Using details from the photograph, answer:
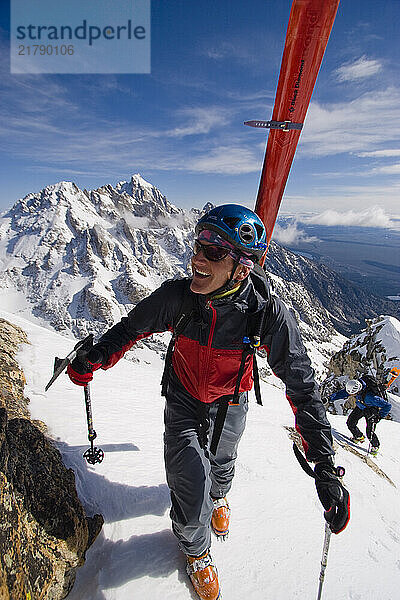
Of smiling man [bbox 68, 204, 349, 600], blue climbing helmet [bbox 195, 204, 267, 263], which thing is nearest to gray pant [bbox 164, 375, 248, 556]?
smiling man [bbox 68, 204, 349, 600]

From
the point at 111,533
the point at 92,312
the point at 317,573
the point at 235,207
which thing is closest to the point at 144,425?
the point at 111,533

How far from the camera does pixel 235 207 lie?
153 inches

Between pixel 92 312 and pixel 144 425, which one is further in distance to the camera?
pixel 92 312

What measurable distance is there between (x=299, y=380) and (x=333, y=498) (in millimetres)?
1229

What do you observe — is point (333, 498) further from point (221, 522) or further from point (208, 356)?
point (208, 356)

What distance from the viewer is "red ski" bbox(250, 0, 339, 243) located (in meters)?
4.65

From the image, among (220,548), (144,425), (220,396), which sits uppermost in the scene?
(220,396)

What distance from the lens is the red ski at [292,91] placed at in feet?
15.3

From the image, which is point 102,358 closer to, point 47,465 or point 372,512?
point 47,465

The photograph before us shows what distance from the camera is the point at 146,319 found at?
12.8 feet

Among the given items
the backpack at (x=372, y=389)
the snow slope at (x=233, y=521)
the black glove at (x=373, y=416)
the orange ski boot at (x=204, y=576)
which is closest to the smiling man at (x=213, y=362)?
the orange ski boot at (x=204, y=576)

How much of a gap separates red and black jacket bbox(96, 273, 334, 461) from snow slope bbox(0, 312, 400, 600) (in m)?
1.76

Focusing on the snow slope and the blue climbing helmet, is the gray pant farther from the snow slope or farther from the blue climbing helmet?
the blue climbing helmet

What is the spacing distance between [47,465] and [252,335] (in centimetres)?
285
